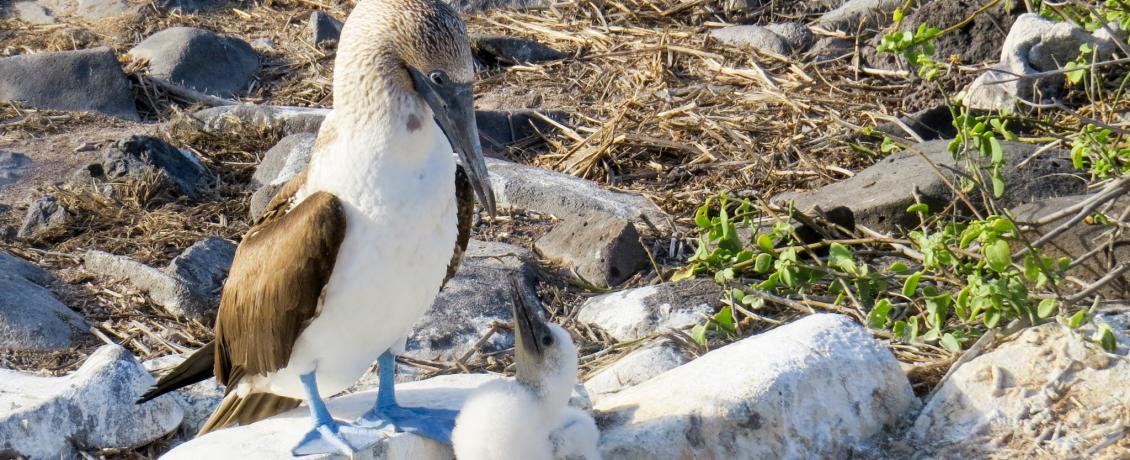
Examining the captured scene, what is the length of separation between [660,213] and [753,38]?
2.26 metres

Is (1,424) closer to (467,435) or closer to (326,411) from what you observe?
(326,411)

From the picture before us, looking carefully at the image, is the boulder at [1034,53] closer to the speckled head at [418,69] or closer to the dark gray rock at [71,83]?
the speckled head at [418,69]

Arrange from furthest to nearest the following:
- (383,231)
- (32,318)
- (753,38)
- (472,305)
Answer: (753,38) → (472,305) → (32,318) → (383,231)

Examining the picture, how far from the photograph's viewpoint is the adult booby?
2.99m

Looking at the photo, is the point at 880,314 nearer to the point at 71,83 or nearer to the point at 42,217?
the point at 42,217

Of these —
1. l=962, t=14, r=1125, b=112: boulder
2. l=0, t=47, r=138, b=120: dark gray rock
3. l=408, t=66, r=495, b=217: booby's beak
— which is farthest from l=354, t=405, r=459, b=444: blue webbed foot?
l=0, t=47, r=138, b=120: dark gray rock

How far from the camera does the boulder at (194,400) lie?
4.00 metres

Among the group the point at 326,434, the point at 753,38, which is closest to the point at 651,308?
the point at 326,434

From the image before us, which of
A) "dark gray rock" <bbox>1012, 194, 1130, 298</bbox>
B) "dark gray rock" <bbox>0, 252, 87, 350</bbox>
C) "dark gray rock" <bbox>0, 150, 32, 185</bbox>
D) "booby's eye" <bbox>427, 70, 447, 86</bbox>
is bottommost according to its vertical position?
"dark gray rock" <bbox>0, 150, 32, 185</bbox>

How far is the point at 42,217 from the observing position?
545 cm

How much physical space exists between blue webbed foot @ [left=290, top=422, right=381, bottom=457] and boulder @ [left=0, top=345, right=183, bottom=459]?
33.7 inches

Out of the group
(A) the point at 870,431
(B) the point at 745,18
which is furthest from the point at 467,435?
(B) the point at 745,18

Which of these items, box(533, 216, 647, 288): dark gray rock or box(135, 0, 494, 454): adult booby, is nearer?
box(135, 0, 494, 454): adult booby

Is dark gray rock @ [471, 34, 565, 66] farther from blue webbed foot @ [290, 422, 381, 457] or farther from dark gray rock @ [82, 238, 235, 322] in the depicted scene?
blue webbed foot @ [290, 422, 381, 457]
